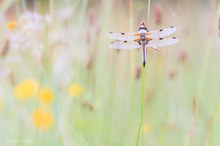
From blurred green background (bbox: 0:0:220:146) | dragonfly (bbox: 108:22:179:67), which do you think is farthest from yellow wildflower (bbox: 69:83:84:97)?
dragonfly (bbox: 108:22:179:67)

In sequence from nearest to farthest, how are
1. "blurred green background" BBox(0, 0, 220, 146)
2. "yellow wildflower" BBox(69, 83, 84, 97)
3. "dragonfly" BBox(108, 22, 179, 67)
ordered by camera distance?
"dragonfly" BBox(108, 22, 179, 67)
"blurred green background" BBox(0, 0, 220, 146)
"yellow wildflower" BBox(69, 83, 84, 97)

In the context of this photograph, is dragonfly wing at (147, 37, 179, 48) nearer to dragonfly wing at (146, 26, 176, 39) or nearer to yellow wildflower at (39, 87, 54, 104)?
dragonfly wing at (146, 26, 176, 39)

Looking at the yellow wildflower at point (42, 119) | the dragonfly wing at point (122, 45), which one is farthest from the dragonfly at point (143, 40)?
the yellow wildflower at point (42, 119)

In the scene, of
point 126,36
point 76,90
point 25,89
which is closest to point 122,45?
point 126,36

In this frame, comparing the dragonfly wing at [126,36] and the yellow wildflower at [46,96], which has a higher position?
the dragonfly wing at [126,36]

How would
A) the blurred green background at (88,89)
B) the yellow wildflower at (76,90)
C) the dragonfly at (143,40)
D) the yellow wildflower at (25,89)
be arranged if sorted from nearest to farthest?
the dragonfly at (143,40)
the blurred green background at (88,89)
the yellow wildflower at (76,90)
the yellow wildflower at (25,89)

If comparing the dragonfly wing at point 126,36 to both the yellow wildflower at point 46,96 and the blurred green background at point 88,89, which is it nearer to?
the blurred green background at point 88,89

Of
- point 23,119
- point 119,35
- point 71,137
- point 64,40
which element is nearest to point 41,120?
point 23,119

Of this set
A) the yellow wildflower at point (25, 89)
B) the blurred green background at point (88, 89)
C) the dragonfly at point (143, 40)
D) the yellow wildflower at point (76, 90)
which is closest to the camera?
the dragonfly at point (143, 40)

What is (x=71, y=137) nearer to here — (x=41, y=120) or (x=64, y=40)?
(x=41, y=120)
